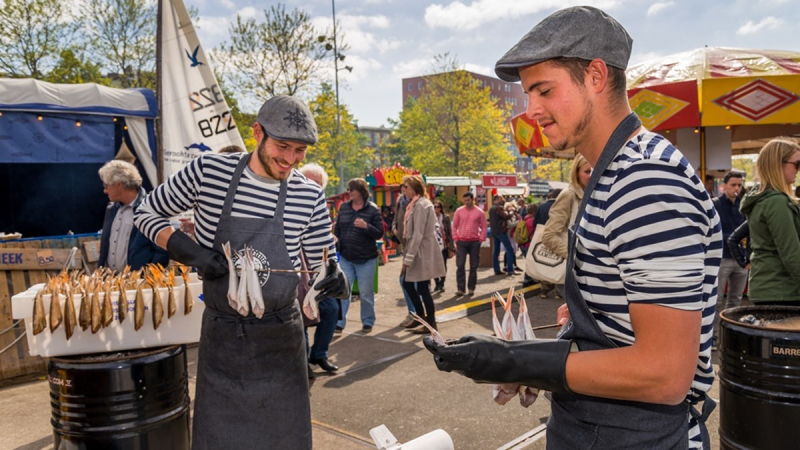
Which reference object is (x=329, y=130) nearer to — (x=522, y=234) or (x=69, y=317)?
(x=522, y=234)

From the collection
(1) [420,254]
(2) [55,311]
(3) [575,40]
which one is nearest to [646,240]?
(3) [575,40]

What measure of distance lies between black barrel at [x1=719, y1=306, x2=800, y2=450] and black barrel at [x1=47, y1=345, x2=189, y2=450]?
9.76 ft

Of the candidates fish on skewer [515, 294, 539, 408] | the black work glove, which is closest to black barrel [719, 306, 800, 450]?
Result: fish on skewer [515, 294, 539, 408]

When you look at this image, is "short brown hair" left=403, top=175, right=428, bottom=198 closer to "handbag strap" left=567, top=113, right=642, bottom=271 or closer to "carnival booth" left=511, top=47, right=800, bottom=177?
"carnival booth" left=511, top=47, right=800, bottom=177

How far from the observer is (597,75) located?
1211 mm

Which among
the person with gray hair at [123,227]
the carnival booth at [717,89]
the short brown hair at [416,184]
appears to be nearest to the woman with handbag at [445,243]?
the carnival booth at [717,89]

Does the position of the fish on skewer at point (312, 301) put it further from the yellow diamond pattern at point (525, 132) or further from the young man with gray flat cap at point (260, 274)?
the yellow diamond pattern at point (525, 132)

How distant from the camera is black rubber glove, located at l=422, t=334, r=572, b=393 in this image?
3.84 ft

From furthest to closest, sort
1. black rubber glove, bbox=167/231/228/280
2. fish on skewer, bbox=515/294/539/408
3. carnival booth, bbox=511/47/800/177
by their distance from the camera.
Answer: carnival booth, bbox=511/47/800/177 < black rubber glove, bbox=167/231/228/280 < fish on skewer, bbox=515/294/539/408

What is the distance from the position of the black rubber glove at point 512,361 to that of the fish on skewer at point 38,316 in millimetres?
2384

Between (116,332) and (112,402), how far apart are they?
0.41 m

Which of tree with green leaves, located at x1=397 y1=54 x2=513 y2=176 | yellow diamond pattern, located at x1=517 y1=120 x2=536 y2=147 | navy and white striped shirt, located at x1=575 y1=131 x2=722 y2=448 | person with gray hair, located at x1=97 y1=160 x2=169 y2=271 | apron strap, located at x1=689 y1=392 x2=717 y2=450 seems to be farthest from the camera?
tree with green leaves, located at x1=397 y1=54 x2=513 y2=176

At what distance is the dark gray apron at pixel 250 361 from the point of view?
260cm

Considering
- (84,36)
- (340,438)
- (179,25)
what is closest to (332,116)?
(84,36)
